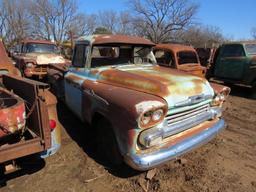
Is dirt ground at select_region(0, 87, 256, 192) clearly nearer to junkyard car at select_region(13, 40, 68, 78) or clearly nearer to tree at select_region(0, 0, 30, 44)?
junkyard car at select_region(13, 40, 68, 78)

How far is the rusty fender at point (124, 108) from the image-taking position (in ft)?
9.02

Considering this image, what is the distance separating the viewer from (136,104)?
2764 mm

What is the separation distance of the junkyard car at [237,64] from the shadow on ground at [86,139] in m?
6.59

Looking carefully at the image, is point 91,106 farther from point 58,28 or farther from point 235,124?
point 58,28

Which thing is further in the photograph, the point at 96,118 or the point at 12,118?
the point at 96,118

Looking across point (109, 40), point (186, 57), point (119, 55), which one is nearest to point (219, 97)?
point (119, 55)

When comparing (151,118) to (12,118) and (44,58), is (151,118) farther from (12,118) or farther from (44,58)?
(44,58)

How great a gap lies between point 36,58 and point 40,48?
1342mm

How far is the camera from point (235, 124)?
552 centimetres

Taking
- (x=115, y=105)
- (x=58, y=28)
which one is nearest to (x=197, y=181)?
(x=115, y=105)

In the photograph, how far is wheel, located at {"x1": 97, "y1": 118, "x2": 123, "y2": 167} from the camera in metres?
3.39

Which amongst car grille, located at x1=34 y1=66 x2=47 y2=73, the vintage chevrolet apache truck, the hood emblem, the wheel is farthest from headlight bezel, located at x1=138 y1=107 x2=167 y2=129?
car grille, located at x1=34 y1=66 x2=47 y2=73

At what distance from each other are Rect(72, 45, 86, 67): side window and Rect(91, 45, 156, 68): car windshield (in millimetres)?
212

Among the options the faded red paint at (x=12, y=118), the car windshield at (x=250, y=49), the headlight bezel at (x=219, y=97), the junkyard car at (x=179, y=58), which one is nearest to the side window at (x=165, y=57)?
the junkyard car at (x=179, y=58)
